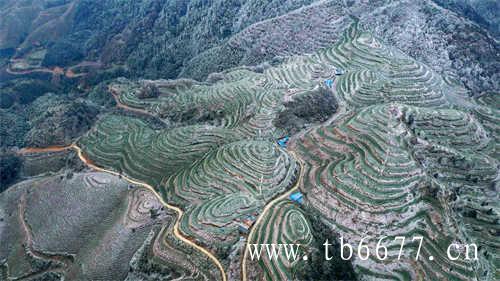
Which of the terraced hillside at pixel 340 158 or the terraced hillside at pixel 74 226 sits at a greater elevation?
the terraced hillside at pixel 340 158

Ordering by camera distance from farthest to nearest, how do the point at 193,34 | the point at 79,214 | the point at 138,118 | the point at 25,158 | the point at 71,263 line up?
the point at 193,34
the point at 138,118
the point at 25,158
the point at 79,214
the point at 71,263

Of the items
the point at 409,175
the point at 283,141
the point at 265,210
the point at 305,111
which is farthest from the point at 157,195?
the point at 409,175

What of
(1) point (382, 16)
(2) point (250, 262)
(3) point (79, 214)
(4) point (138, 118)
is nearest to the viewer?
(2) point (250, 262)

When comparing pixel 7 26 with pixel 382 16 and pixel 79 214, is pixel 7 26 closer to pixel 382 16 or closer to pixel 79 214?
pixel 79 214

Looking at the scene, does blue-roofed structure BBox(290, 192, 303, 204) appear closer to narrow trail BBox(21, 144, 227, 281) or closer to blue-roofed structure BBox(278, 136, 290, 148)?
blue-roofed structure BBox(278, 136, 290, 148)

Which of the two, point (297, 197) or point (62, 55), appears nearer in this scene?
point (297, 197)

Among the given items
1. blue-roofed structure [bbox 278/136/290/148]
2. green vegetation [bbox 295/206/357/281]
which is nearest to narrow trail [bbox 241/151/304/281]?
blue-roofed structure [bbox 278/136/290/148]

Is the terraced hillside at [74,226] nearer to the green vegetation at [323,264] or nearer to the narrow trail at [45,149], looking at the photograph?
the narrow trail at [45,149]

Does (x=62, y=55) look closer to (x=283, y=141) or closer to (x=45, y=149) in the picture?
(x=45, y=149)

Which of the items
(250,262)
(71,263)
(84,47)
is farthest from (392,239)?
(84,47)

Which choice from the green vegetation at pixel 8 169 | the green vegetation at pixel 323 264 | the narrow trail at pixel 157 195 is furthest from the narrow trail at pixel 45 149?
the green vegetation at pixel 323 264

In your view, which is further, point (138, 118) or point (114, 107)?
point (114, 107)
